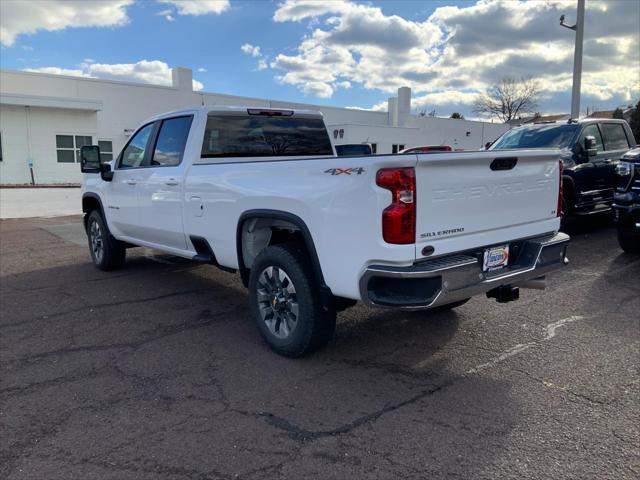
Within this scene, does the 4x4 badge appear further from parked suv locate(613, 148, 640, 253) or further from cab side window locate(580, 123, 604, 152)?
cab side window locate(580, 123, 604, 152)

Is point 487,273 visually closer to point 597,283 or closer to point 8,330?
point 597,283

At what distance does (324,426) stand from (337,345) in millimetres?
1330

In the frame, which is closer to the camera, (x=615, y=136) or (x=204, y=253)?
(x=204, y=253)

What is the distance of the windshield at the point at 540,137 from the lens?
29.8ft

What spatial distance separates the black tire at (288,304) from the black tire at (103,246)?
3.61 m

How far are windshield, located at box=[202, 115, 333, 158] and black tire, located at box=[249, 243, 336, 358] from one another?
5.36 ft

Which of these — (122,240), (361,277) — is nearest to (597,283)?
(361,277)

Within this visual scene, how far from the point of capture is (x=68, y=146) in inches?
1030

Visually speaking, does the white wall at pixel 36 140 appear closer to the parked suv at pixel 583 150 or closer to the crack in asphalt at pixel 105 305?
the crack in asphalt at pixel 105 305

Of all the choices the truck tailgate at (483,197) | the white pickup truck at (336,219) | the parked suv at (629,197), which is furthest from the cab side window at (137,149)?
the parked suv at (629,197)

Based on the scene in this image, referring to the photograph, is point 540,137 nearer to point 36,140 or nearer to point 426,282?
point 426,282

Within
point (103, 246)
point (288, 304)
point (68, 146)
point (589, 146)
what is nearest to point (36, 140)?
point (68, 146)

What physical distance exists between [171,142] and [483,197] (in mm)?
3511

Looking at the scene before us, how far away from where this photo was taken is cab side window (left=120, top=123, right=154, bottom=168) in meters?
6.19
